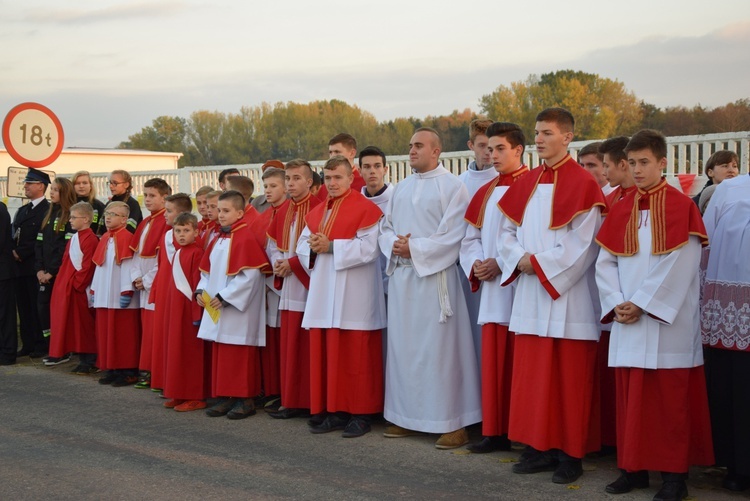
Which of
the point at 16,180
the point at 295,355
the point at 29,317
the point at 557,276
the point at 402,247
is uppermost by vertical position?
the point at 16,180

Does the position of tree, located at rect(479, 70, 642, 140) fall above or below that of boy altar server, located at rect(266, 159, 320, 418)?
above

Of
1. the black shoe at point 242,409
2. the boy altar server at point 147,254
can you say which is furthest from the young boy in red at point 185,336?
the boy altar server at point 147,254

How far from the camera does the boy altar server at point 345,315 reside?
744 cm

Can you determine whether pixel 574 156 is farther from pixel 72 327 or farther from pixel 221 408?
pixel 72 327

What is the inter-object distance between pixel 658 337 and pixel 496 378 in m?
1.44

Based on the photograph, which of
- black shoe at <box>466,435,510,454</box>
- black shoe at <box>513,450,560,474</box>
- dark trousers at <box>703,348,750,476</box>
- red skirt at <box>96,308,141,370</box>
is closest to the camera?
dark trousers at <box>703,348,750,476</box>

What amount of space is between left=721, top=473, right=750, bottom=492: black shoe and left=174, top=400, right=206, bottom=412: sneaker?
4.77 meters

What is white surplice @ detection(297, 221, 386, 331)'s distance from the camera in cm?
747

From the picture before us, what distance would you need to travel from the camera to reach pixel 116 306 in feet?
32.2

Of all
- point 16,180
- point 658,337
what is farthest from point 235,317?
point 16,180

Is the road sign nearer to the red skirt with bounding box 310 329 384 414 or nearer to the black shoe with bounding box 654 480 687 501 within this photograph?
the red skirt with bounding box 310 329 384 414

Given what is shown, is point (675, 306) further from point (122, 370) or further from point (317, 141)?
point (317, 141)

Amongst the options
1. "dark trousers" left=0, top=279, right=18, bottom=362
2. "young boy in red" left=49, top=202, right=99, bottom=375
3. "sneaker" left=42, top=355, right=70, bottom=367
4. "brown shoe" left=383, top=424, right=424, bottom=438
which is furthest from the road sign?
"brown shoe" left=383, top=424, right=424, bottom=438

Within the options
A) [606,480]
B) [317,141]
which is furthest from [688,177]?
[317,141]
